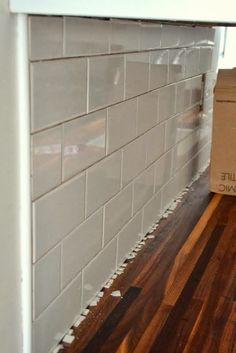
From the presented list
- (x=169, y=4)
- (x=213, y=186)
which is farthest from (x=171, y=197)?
(x=169, y=4)

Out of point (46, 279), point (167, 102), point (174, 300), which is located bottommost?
point (174, 300)

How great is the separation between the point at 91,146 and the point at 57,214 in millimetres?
172

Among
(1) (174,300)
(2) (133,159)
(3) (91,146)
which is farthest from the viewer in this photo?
(2) (133,159)

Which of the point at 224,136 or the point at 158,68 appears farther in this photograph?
the point at 224,136

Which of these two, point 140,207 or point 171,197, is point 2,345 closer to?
point 140,207

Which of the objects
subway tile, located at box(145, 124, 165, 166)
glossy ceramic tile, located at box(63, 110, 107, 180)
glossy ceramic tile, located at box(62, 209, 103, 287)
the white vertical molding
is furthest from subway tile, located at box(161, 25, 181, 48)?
the white vertical molding

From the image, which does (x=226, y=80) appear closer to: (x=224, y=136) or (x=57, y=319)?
(x=224, y=136)

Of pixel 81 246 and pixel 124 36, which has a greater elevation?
pixel 124 36

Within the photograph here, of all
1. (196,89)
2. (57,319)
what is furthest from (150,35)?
(57,319)

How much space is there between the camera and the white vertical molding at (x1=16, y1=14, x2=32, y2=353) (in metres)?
0.75

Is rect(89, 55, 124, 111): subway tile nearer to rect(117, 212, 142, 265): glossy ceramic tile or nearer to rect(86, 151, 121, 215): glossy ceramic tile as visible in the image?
rect(86, 151, 121, 215): glossy ceramic tile

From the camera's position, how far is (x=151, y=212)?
1.51 m

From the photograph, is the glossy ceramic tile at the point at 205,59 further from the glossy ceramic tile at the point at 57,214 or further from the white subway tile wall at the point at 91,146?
the glossy ceramic tile at the point at 57,214

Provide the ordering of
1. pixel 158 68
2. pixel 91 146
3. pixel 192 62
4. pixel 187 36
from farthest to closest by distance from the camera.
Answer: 1. pixel 192 62
2. pixel 187 36
3. pixel 158 68
4. pixel 91 146
